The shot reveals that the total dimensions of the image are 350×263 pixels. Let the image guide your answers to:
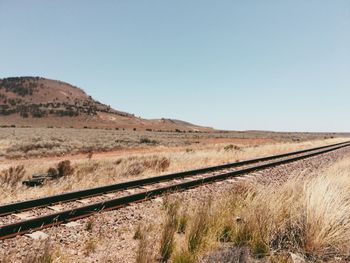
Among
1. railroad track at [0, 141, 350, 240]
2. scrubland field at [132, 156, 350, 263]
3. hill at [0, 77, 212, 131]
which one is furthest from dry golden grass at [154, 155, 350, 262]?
hill at [0, 77, 212, 131]

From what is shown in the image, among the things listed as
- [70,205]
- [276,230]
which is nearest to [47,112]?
[70,205]

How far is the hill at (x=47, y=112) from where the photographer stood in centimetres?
11396

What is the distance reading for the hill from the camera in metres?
114

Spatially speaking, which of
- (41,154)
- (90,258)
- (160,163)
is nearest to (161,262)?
(90,258)

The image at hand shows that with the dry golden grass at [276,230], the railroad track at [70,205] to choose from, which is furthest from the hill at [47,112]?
the dry golden grass at [276,230]

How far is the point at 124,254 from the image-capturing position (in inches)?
220

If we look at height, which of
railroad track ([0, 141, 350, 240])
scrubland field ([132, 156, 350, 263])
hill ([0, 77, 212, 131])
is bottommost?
railroad track ([0, 141, 350, 240])

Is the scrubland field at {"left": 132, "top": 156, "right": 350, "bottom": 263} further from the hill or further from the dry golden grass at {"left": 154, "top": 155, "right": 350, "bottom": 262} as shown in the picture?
the hill

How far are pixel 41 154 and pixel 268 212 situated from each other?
27.3 metres

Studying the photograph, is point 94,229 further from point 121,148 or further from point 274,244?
point 121,148

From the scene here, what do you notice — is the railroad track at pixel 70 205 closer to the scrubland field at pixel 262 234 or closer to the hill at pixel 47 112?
the scrubland field at pixel 262 234

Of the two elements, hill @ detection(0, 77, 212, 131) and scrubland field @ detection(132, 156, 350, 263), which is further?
hill @ detection(0, 77, 212, 131)

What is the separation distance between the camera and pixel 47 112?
121m

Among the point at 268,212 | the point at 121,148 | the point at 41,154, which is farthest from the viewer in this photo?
the point at 121,148
